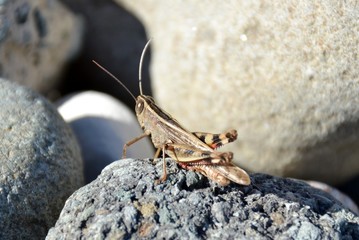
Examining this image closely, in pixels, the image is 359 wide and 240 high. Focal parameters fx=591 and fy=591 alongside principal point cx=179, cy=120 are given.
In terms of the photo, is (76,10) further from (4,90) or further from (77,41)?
(4,90)

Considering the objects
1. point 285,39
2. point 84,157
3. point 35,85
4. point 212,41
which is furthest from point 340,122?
point 35,85

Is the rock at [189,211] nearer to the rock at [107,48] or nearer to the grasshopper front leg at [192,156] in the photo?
the grasshopper front leg at [192,156]

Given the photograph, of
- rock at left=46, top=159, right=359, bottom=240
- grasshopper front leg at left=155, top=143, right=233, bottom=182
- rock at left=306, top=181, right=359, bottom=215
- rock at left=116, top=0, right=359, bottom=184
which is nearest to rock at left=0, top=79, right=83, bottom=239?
rock at left=46, top=159, right=359, bottom=240

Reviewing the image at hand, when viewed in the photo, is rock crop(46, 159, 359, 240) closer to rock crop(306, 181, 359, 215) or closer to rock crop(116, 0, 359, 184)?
rock crop(116, 0, 359, 184)

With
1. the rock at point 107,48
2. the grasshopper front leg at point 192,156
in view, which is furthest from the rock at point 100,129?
the grasshopper front leg at point 192,156

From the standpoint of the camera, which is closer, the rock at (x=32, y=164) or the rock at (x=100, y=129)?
the rock at (x=32, y=164)

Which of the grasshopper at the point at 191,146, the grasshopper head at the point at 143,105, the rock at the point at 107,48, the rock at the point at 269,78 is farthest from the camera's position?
the rock at the point at 107,48

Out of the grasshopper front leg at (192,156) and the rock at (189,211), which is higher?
the grasshopper front leg at (192,156)
